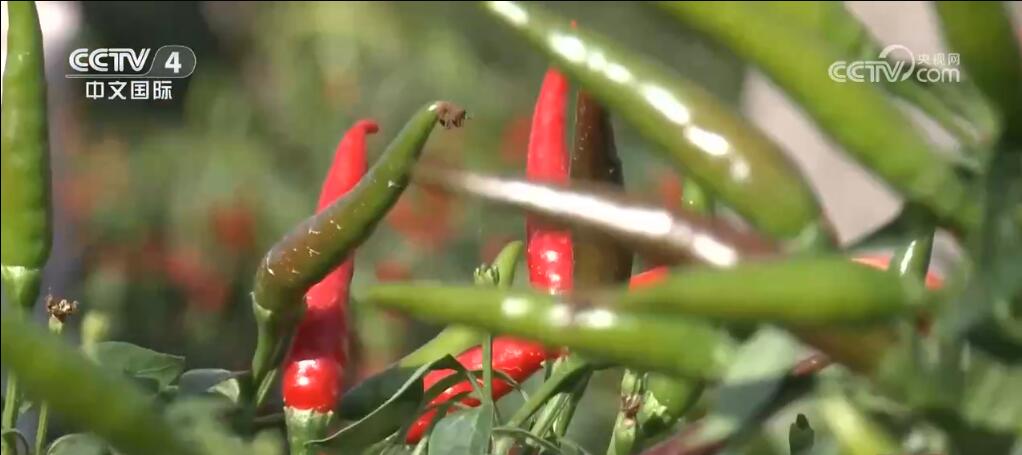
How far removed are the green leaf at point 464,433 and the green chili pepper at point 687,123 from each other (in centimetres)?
16

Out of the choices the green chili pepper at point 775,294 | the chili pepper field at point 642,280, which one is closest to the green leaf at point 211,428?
the chili pepper field at point 642,280

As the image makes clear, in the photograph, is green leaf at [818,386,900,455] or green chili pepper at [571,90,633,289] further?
green chili pepper at [571,90,633,289]

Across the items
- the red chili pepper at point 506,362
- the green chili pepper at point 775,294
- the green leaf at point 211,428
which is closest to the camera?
the green chili pepper at point 775,294

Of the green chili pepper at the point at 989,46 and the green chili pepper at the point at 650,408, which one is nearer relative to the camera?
the green chili pepper at the point at 989,46

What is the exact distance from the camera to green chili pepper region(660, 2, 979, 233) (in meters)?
0.24

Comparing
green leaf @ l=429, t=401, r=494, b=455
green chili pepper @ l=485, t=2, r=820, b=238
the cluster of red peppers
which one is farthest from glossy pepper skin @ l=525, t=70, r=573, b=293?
green chili pepper @ l=485, t=2, r=820, b=238

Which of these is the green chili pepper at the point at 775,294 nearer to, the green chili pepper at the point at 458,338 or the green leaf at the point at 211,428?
the green leaf at the point at 211,428

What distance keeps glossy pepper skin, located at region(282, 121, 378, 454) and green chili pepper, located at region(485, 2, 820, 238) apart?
0.67ft

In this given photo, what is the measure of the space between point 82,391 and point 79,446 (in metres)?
0.20

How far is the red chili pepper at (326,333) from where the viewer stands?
476mm

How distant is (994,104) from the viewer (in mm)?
238

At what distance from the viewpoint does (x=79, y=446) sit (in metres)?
0.41

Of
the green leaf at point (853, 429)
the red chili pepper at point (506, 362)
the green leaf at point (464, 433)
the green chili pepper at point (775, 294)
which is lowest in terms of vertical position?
the red chili pepper at point (506, 362)

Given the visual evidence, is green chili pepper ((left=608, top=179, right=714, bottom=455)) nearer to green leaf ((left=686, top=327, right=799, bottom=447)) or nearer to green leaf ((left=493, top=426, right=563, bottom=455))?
green leaf ((left=493, top=426, right=563, bottom=455))
